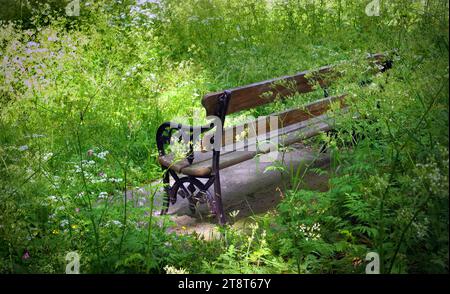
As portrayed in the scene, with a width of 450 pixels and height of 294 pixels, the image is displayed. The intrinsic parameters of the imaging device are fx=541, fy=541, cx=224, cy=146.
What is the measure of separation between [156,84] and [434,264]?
15.8 feet

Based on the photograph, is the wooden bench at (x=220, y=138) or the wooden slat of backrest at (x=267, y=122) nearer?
the wooden bench at (x=220, y=138)

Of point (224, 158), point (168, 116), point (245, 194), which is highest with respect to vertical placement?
point (224, 158)

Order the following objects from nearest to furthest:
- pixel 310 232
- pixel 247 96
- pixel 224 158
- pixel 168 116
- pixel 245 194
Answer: pixel 310 232 → pixel 247 96 → pixel 224 158 → pixel 245 194 → pixel 168 116

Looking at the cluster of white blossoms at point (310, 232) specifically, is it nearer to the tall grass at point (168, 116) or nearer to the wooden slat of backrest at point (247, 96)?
the tall grass at point (168, 116)

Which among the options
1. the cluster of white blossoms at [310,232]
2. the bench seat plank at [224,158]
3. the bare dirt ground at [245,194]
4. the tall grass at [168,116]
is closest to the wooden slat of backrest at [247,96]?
the bench seat plank at [224,158]

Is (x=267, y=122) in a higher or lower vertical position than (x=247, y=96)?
lower

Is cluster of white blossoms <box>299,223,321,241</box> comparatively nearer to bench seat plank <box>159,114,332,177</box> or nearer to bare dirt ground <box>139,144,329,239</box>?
bare dirt ground <box>139,144,329,239</box>

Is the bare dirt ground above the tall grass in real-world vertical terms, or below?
below

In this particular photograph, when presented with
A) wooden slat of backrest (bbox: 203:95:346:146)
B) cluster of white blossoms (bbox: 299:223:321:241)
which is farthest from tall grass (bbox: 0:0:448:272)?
wooden slat of backrest (bbox: 203:95:346:146)

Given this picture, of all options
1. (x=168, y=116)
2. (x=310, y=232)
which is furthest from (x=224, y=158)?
(x=168, y=116)

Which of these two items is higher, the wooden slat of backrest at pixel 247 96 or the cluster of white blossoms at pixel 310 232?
the wooden slat of backrest at pixel 247 96

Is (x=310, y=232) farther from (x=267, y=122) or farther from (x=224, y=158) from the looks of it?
(x=267, y=122)

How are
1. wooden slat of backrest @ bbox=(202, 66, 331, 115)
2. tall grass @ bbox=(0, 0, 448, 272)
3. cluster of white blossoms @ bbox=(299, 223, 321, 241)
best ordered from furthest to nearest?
wooden slat of backrest @ bbox=(202, 66, 331, 115) < cluster of white blossoms @ bbox=(299, 223, 321, 241) < tall grass @ bbox=(0, 0, 448, 272)

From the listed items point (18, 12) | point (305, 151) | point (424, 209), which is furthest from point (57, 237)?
point (18, 12)
